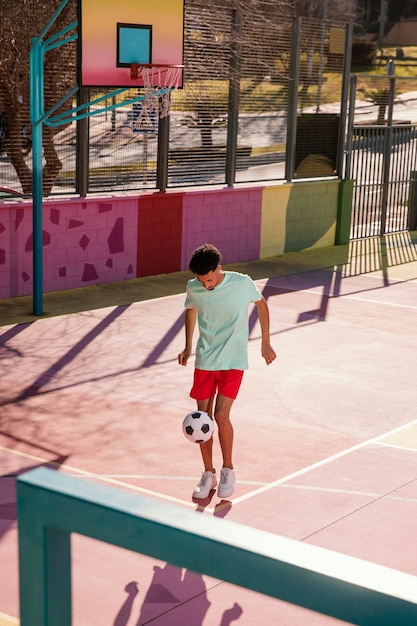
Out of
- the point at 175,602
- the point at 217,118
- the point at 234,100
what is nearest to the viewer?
the point at 175,602

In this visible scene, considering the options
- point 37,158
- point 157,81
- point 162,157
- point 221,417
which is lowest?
point 221,417

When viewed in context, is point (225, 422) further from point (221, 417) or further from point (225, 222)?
point (225, 222)

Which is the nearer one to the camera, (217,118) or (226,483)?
(226,483)

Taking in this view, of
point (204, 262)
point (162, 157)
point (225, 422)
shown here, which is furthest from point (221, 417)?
point (162, 157)

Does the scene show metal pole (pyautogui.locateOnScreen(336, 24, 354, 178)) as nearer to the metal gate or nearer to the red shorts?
the metal gate

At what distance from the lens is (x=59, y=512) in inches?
62.2

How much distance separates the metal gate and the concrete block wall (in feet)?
3.73

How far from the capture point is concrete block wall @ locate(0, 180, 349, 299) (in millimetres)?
15000

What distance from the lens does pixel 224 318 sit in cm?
717

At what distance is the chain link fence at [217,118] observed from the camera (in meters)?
15.6

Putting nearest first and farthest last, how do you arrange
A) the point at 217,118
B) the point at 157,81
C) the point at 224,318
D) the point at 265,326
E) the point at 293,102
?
the point at 224,318 < the point at 265,326 < the point at 157,81 < the point at 217,118 < the point at 293,102

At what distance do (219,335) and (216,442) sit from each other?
2007 millimetres

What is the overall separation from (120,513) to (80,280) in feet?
47.7

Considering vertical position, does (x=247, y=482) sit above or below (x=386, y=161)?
below
